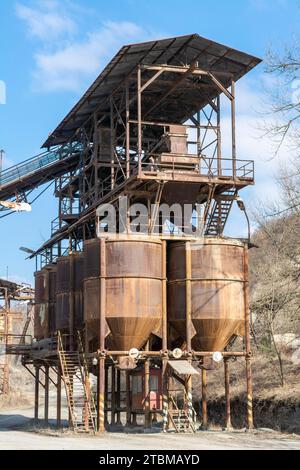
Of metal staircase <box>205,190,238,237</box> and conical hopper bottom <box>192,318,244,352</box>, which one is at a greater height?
metal staircase <box>205,190,238,237</box>

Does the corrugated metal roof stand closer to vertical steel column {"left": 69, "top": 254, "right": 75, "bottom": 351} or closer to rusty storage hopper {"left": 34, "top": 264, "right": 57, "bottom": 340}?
vertical steel column {"left": 69, "top": 254, "right": 75, "bottom": 351}

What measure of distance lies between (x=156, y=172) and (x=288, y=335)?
21.5 metres

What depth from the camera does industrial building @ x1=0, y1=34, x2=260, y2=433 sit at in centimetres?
3528

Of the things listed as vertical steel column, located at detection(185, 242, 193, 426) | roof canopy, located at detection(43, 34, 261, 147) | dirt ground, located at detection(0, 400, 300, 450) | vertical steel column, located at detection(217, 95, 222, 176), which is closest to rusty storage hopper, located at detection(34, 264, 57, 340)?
dirt ground, located at detection(0, 400, 300, 450)

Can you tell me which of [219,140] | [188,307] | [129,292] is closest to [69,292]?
[129,292]

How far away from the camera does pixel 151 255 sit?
117ft

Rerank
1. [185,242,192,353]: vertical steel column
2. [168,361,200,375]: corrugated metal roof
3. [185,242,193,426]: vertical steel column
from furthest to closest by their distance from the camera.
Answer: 1. [185,242,192,353]: vertical steel column
2. [185,242,193,426]: vertical steel column
3. [168,361,200,375]: corrugated metal roof

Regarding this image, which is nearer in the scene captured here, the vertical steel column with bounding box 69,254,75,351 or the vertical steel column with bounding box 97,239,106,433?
the vertical steel column with bounding box 97,239,106,433

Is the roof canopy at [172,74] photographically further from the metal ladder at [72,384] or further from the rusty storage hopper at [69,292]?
the metal ladder at [72,384]

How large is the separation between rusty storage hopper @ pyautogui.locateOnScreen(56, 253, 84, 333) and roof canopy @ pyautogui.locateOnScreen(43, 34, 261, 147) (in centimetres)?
923

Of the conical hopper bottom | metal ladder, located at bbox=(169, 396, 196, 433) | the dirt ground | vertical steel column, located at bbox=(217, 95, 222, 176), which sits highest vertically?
vertical steel column, located at bbox=(217, 95, 222, 176)

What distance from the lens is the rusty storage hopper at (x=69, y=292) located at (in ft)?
133

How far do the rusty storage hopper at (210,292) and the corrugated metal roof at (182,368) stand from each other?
1577 millimetres
